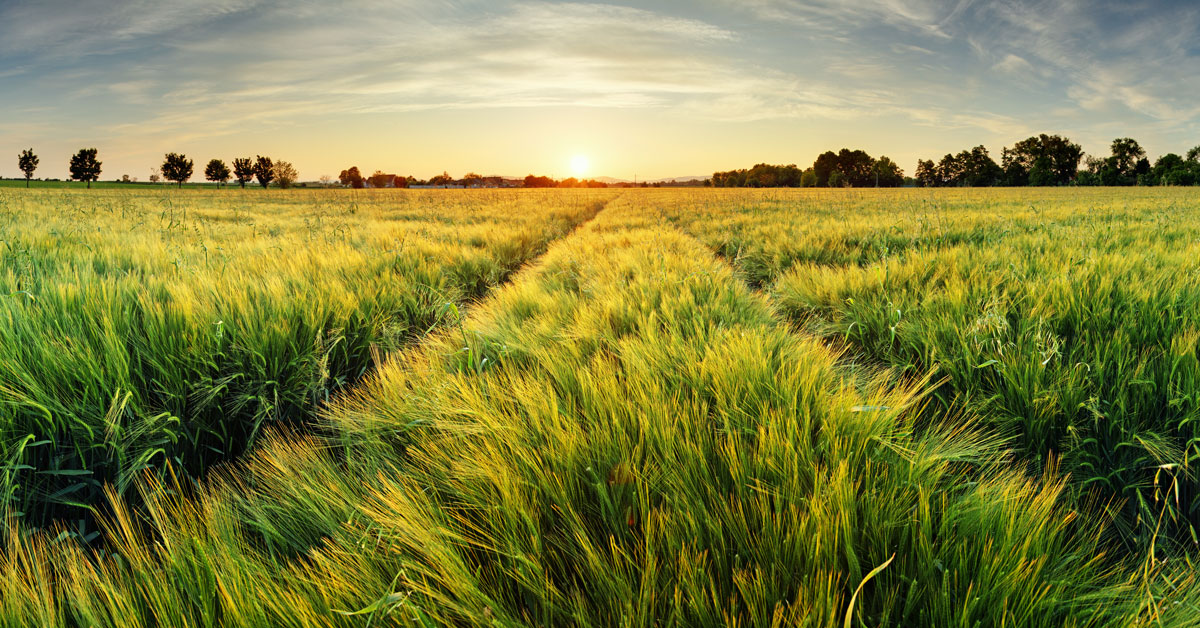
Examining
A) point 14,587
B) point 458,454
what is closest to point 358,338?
point 458,454

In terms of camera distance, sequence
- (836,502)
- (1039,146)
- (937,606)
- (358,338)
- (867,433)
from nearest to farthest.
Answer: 1. (937,606)
2. (836,502)
3. (867,433)
4. (358,338)
5. (1039,146)

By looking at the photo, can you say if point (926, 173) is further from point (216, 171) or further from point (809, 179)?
point (216, 171)

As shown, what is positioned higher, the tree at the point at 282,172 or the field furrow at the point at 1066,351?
the tree at the point at 282,172

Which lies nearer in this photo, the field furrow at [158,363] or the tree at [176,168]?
the field furrow at [158,363]

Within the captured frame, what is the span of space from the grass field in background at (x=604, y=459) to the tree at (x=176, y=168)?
12210 centimetres

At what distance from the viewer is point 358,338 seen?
2.69 m

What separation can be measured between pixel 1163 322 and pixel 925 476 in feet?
6.70

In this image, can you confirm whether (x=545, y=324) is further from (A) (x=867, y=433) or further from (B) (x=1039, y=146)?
(B) (x=1039, y=146)

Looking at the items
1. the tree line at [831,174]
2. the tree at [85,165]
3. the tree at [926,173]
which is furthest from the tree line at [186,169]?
the tree at [926,173]

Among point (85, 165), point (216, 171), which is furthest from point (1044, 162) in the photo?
point (85, 165)

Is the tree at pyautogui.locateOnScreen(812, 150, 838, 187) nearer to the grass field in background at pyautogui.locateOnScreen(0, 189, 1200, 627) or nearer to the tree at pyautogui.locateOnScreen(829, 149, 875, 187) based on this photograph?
the tree at pyautogui.locateOnScreen(829, 149, 875, 187)

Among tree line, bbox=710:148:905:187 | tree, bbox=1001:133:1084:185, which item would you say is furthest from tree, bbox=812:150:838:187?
tree, bbox=1001:133:1084:185

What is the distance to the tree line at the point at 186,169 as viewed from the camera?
86812 mm

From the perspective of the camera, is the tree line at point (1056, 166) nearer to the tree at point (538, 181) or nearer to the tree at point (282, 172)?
the tree at point (538, 181)
